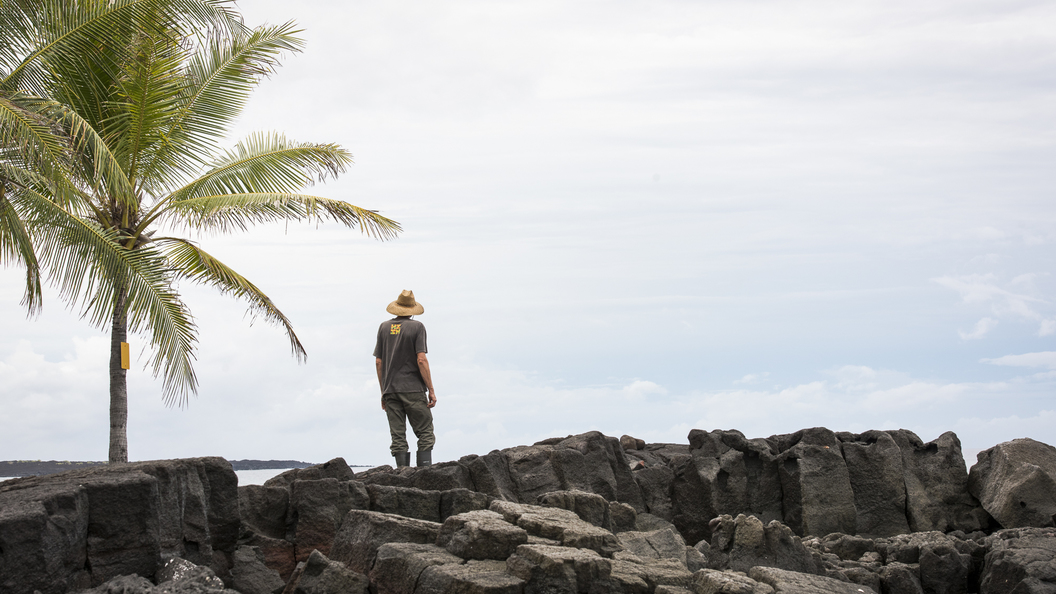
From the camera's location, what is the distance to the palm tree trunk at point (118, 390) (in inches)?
634

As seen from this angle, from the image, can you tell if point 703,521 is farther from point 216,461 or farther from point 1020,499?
point 216,461

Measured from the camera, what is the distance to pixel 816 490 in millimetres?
12922

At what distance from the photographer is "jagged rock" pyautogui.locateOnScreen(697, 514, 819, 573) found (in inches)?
361

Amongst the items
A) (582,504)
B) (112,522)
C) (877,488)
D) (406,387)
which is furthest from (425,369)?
(877,488)

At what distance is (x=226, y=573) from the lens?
799 cm

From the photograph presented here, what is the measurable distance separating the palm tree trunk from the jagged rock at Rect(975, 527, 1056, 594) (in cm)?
1386

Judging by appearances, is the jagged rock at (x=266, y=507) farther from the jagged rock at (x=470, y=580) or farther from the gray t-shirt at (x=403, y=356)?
the gray t-shirt at (x=403, y=356)

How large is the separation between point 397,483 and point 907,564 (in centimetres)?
601

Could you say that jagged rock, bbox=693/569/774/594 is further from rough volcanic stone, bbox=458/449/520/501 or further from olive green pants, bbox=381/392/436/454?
olive green pants, bbox=381/392/436/454

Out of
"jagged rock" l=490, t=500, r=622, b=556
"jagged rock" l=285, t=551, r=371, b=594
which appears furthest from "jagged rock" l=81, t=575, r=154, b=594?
"jagged rock" l=490, t=500, r=622, b=556

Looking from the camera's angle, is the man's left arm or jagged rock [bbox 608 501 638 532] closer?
jagged rock [bbox 608 501 638 532]

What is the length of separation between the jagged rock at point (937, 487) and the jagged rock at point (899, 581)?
3.71 meters

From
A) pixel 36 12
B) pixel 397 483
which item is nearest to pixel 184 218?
pixel 36 12

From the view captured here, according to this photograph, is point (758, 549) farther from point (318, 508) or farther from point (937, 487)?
point (937, 487)
